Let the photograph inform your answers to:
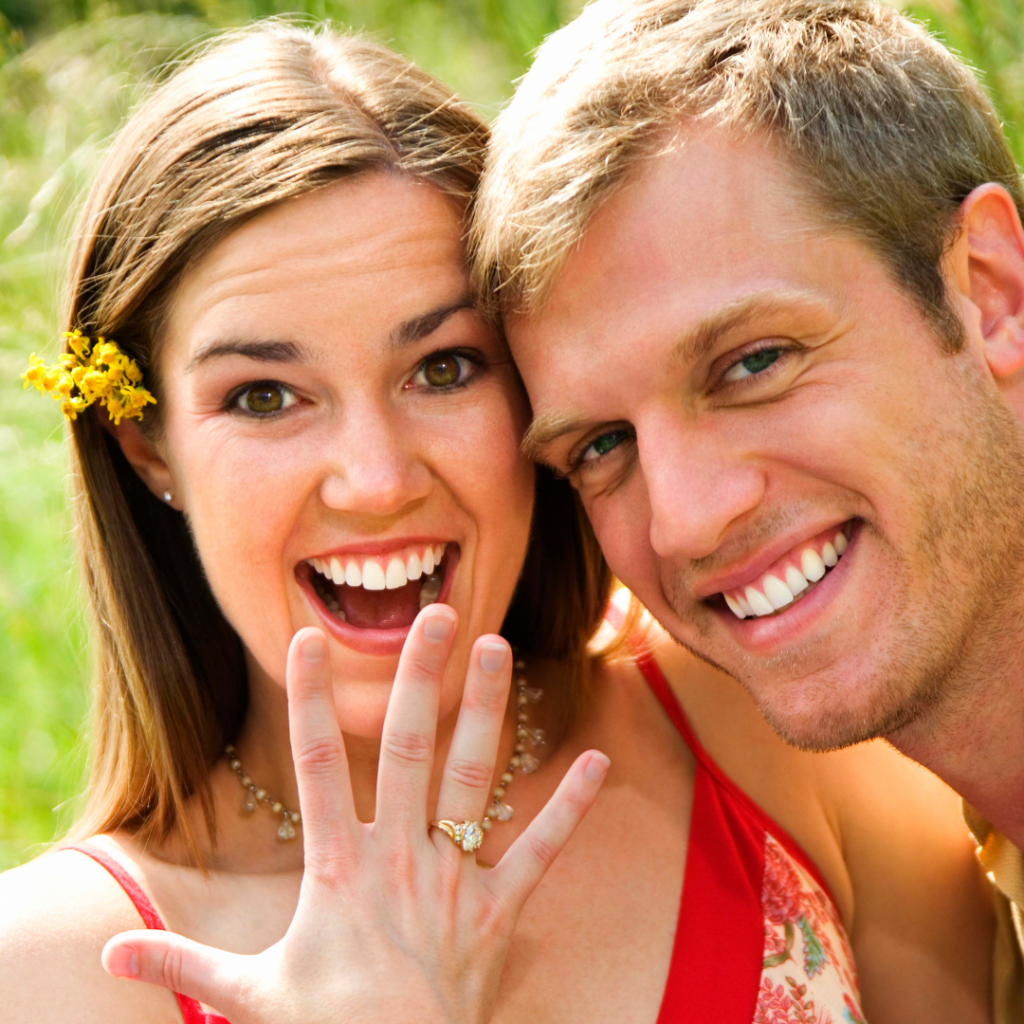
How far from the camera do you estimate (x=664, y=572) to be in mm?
2160

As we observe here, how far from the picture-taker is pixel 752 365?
196 centimetres

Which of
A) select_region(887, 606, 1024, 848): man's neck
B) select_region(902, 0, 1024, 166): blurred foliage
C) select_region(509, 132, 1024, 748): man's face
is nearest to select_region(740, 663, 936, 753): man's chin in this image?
select_region(509, 132, 1024, 748): man's face

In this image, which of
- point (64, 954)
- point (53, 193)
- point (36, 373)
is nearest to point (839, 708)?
point (64, 954)

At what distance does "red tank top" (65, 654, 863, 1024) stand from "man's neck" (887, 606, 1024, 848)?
1.12 ft

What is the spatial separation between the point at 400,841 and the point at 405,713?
0.60ft

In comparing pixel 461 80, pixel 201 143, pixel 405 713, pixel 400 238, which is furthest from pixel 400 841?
pixel 461 80

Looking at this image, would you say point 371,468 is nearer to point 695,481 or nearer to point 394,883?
point 695,481

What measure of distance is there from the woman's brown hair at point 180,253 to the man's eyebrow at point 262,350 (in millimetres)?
181

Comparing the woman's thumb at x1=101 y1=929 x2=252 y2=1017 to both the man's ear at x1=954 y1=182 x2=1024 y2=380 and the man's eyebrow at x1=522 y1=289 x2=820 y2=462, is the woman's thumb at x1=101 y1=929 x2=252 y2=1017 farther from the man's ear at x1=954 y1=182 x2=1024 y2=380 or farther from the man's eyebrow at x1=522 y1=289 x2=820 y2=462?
the man's ear at x1=954 y1=182 x2=1024 y2=380

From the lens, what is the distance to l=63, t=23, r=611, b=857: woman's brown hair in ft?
6.84

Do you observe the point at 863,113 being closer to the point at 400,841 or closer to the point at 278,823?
the point at 400,841

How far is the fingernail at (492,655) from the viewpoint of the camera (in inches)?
Answer: 72.2

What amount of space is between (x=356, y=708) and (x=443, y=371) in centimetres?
61

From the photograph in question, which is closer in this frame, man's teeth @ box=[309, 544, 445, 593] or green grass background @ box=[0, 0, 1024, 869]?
man's teeth @ box=[309, 544, 445, 593]
